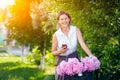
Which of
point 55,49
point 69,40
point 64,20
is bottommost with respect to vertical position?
point 55,49

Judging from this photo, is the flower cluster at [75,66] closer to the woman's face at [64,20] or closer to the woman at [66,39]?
the woman at [66,39]

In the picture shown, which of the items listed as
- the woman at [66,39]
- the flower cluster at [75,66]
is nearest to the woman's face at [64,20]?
the woman at [66,39]

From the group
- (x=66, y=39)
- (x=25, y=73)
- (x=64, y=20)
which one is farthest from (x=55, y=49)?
(x=25, y=73)

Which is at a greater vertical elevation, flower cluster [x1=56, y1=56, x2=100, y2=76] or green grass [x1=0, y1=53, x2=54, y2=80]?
flower cluster [x1=56, y1=56, x2=100, y2=76]

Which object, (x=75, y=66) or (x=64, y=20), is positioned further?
(x=64, y=20)

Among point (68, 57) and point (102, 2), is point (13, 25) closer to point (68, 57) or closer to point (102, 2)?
point (102, 2)

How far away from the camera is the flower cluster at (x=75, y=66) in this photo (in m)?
6.29

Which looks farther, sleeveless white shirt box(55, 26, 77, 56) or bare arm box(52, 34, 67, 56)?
sleeveless white shirt box(55, 26, 77, 56)

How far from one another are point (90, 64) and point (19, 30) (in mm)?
24125

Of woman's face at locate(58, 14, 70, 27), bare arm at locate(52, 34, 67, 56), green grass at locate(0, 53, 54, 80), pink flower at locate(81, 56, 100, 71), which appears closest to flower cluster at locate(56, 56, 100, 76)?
pink flower at locate(81, 56, 100, 71)

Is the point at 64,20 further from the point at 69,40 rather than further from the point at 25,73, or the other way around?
the point at 25,73

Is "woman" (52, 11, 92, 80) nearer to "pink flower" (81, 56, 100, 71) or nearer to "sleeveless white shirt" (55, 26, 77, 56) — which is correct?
"sleeveless white shirt" (55, 26, 77, 56)

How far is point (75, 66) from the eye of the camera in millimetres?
6285

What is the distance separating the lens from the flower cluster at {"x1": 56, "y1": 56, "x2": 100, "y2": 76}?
629cm
